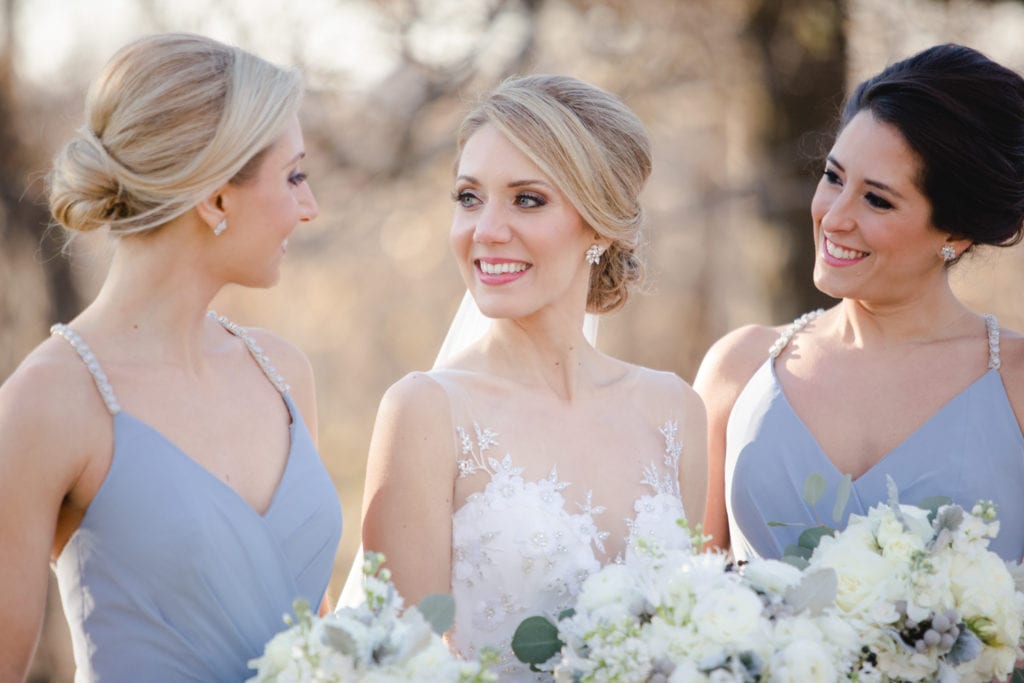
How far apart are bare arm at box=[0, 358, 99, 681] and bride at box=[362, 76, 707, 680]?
3.08 ft

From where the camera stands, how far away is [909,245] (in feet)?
13.6

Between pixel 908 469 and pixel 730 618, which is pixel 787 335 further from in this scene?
pixel 730 618

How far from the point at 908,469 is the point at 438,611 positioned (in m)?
1.97

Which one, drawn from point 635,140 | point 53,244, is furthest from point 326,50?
point 635,140

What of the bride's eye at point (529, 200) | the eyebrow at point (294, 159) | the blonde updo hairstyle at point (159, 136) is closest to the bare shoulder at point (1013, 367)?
the bride's eye at point (529, 200)

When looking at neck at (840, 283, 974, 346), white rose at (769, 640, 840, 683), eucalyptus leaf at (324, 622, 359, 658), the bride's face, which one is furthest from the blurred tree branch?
white rose at (769, 640, 840, 683)

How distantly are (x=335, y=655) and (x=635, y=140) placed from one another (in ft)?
6.80

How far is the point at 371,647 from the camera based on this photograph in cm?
258

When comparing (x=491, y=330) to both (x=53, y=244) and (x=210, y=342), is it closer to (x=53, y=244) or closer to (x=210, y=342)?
(x=210, y=342)

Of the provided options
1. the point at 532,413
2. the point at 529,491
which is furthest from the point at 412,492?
the point at 532,413

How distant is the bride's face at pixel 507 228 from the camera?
12.5 feet

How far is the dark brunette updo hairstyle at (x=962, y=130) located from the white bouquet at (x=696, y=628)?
167 cm

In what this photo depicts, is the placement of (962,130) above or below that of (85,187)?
below

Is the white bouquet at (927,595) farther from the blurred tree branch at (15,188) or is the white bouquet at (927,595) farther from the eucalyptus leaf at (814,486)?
the blurred tree branch at (15,188)
